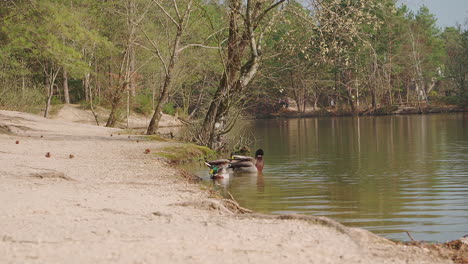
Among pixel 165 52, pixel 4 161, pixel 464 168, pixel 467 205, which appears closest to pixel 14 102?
pixel 165 52

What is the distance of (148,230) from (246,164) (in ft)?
35.8

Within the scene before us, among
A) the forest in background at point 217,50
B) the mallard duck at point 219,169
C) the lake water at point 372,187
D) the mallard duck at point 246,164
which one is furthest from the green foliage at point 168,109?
the mallard duck at point 219,169

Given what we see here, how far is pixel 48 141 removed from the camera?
21.7 meters

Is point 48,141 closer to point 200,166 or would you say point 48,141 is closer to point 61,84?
point 200,166

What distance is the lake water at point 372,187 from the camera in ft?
33.8

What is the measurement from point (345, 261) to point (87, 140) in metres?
18.5

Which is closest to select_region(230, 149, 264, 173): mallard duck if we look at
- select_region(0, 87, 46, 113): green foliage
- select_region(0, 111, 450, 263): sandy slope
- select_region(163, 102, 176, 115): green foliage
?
select_region(0, 111, 450, 263): sandy slope

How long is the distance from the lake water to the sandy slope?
2.12 m

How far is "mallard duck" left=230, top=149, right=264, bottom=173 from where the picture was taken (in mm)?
18016

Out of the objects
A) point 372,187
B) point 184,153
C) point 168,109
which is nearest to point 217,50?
point 184,153

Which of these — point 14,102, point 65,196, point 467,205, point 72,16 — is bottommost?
point 467,205

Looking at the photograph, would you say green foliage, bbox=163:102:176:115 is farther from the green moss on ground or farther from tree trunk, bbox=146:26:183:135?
the green moss on ground

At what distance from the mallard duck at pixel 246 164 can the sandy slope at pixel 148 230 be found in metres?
5.95

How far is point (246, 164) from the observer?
1795cm
